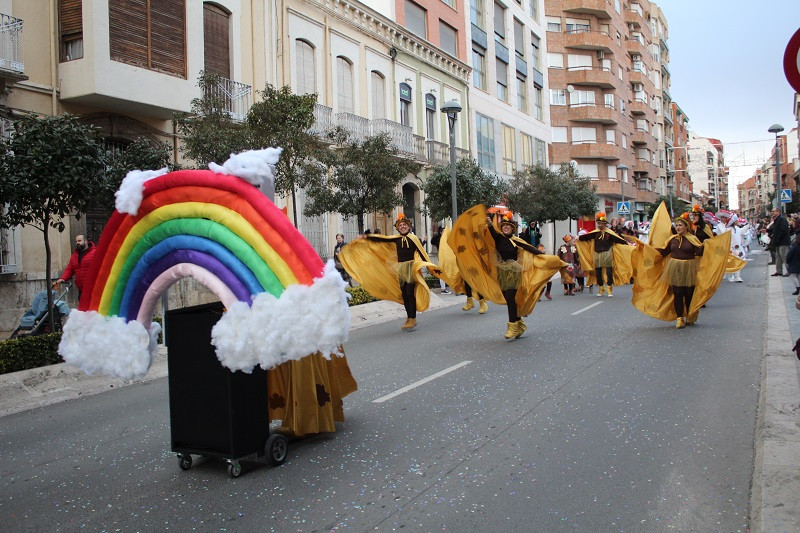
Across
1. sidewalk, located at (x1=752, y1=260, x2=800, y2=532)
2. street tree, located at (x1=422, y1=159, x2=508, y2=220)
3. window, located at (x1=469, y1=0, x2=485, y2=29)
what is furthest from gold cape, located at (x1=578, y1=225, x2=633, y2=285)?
window, located at (x1=469, y1=0, x2=485, y2=29)

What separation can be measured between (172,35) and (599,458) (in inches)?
619

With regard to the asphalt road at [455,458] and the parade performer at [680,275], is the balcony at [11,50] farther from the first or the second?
the parade performer at [680,275]

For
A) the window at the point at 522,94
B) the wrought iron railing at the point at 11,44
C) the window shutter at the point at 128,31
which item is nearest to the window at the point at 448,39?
the window at the point at 522,94

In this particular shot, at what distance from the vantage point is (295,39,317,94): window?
23234 mm

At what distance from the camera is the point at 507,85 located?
1626 inches

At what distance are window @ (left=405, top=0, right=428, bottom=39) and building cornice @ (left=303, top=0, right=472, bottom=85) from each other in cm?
75

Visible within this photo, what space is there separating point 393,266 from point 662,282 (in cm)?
451

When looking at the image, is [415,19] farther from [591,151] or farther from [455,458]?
[591,151]

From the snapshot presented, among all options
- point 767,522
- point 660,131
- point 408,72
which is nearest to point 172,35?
point 408,72

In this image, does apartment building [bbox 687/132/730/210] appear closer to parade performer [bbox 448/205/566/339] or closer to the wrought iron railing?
parade performer [bbox 448/205/566/339]

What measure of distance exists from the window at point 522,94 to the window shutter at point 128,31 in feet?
95.8

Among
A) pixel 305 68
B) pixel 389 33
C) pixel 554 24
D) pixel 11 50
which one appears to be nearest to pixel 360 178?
pixel 305 68

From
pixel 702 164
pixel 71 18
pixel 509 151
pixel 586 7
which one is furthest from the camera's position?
pixel 702 164

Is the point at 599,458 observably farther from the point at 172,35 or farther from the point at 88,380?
the point at 172,35
